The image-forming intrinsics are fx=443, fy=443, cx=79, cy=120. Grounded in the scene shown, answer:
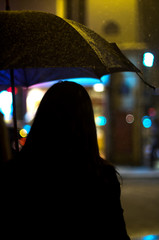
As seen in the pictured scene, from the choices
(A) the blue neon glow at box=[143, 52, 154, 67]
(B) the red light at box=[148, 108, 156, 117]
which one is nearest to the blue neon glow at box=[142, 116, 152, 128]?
(B) the red light at box=[148, 108, 156, 117]

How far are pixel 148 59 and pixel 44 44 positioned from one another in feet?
5.42

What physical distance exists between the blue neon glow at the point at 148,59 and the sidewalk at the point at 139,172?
9.95m

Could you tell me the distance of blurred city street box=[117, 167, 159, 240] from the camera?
705 centimetres

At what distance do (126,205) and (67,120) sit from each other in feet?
24.4

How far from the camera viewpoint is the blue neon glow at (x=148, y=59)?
3.84 meters

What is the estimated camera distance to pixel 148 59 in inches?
154

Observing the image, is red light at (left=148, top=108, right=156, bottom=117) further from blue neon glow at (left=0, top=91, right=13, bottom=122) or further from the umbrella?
the umbrella

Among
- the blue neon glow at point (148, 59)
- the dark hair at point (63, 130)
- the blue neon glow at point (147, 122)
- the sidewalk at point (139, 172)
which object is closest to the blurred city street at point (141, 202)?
the sidewalk at point (139, 172)

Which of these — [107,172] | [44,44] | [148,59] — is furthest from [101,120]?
[107,172]

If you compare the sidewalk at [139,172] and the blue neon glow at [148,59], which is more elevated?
the blue neon glow at [148,59]

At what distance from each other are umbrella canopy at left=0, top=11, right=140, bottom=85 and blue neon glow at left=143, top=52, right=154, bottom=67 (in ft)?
3.89

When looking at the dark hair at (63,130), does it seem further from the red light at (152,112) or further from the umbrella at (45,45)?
the red light at (152,112)

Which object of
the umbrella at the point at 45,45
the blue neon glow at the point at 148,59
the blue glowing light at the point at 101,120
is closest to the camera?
the umbrella at the point at 45,45

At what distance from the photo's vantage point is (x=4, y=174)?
81.2 inches
